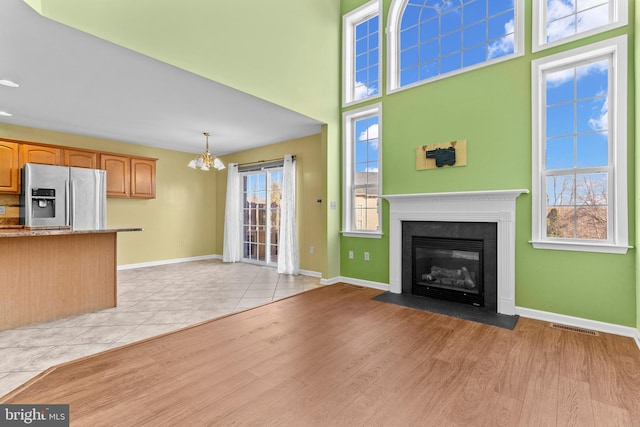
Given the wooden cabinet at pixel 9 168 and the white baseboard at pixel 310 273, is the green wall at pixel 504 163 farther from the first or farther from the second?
the wooden cabinet at pixel 9 168

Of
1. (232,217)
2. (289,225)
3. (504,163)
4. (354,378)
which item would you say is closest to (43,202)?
(232,217)

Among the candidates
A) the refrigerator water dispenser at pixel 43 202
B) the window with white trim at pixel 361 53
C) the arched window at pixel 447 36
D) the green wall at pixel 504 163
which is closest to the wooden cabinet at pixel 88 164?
the refrigerator water dispenser at pixel 43 202

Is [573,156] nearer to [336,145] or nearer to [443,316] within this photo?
[443,316]

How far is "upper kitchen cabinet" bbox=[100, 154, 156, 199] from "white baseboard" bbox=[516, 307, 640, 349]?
21.9 ft

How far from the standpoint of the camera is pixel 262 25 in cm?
366

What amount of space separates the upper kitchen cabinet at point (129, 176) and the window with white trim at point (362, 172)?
4.17 meters

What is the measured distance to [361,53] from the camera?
15.9ft

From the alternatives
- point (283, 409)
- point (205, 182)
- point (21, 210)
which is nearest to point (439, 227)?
point (283, 409)

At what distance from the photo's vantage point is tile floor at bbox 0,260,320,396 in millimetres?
2391

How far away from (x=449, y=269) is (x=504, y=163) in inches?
58.5

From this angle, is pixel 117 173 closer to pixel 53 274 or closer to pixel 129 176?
pixel 129 176

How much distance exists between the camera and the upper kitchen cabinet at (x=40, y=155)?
181 inches

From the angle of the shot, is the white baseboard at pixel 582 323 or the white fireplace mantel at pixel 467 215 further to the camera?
the white fireplace mantel at pixel 467 215

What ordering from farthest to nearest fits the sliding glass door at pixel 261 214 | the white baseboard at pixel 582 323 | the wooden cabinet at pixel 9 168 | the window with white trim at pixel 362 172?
the sliding glass door at pixel 261 214, the window with white trim at pixel 362 172, the wooden cabinet at pixel 9 168, the white baseboard at pixel 582 323
